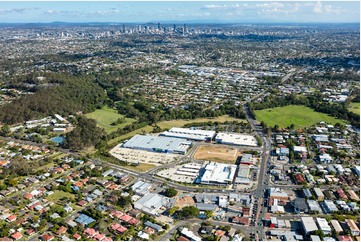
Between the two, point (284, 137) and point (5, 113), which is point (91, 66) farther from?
point (284, 137)

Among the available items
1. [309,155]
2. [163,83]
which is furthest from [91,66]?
[309,155]

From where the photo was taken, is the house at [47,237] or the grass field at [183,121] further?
the grass field at [183,121]

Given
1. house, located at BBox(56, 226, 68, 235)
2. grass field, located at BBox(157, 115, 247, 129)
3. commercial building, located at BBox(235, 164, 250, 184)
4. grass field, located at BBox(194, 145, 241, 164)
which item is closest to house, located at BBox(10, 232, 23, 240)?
house, located at BBox(56, 226, 68, 235)

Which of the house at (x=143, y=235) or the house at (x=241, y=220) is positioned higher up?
the house at (x=241, y=220)

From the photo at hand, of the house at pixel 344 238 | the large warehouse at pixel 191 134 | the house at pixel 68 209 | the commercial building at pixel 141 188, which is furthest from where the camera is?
the large warehouse at pixel 191 134

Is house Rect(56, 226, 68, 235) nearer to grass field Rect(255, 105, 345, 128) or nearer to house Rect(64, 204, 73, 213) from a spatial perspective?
house Rect(64, 204, 73, 213)

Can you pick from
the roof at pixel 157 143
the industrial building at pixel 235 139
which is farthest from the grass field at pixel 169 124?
the industrial building at pixel 235 139

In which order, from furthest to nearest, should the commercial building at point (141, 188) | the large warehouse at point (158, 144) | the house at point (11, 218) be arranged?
the large warehouse at point (158, 144), the commercial building at point (141, 188), the house at point (11, 218)

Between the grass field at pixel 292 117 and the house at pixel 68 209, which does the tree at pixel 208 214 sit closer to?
the house at pixel 68 209
